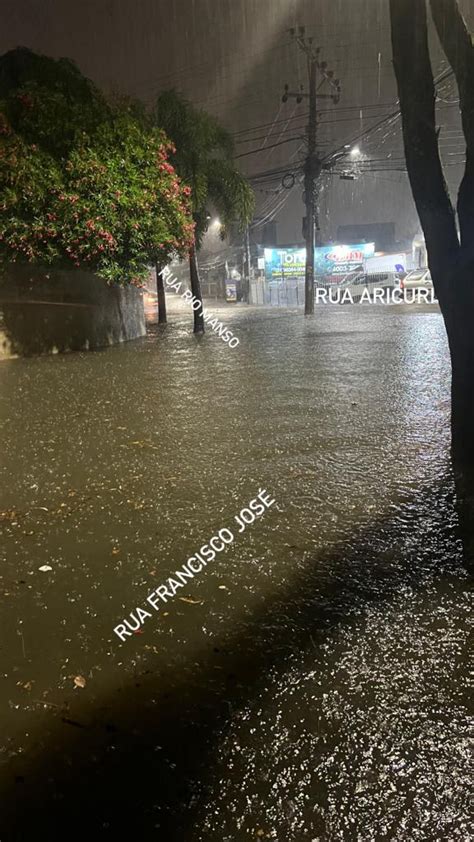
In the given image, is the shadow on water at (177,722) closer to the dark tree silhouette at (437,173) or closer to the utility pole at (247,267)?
the dark tree silhouette at (437,173)

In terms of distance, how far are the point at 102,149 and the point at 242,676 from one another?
1189cm

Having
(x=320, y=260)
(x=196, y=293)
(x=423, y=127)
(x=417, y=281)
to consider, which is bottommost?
(x=196, y=293)

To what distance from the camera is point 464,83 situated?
3717 millimetres

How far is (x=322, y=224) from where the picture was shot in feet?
204

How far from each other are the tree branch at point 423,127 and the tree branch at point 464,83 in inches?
7.1

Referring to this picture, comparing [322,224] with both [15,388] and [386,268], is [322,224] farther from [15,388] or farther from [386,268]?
[15,388]

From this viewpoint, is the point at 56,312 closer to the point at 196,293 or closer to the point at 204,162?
the point at 196,293

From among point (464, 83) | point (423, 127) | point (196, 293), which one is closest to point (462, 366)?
point (423, 127)

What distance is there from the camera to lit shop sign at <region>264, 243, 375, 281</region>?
4478 centimetres

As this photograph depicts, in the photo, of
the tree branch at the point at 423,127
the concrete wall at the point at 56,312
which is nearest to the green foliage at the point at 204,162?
the concrete wall at the point at 56,312

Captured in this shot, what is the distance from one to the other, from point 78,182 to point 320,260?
3710 centimetres

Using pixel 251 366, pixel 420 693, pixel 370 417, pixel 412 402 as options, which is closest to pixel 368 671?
pixel 420 693

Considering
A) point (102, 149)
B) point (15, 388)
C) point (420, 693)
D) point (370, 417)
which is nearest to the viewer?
point (420, 693)

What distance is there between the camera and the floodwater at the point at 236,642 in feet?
5.39
